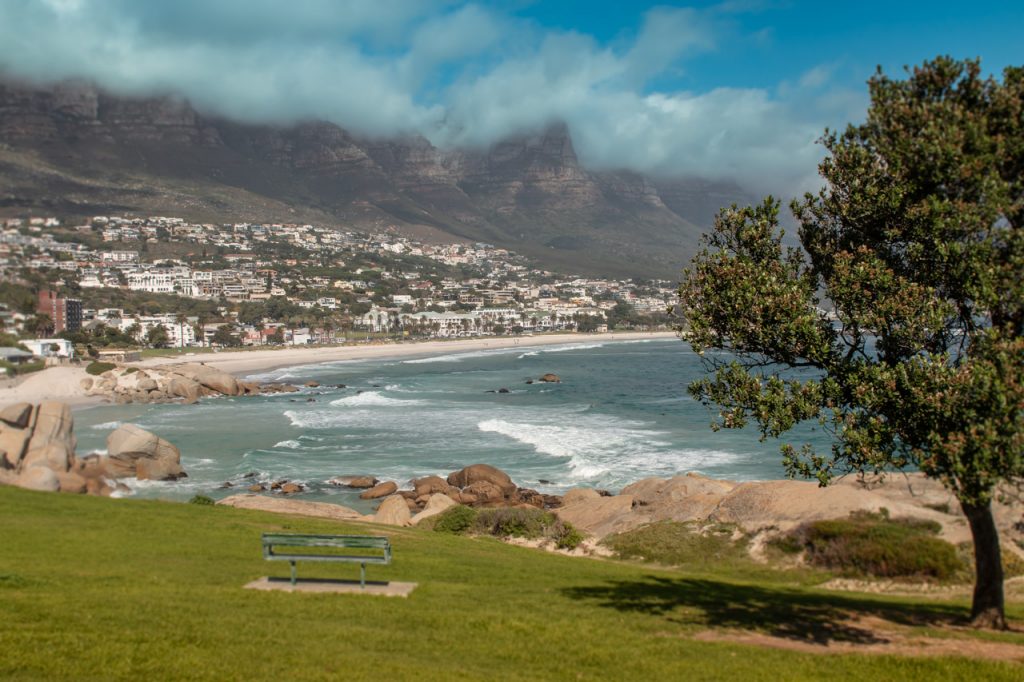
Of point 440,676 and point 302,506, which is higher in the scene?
point 440,676

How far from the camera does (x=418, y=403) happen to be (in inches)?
2484

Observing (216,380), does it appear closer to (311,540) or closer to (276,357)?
(276,357)

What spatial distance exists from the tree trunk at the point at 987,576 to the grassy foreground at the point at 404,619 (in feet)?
1.94

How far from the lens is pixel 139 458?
35969 millimetres

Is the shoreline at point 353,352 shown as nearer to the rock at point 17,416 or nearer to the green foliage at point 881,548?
the rock at point 17,416

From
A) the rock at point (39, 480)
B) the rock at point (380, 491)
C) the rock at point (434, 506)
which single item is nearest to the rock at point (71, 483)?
the rock at point (39, 480)

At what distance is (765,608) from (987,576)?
2.91 meters

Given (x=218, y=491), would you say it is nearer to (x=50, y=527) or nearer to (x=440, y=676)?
(x=50, y=527)

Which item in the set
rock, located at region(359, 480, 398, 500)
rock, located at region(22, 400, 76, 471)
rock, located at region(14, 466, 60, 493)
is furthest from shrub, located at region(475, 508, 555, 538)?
rock, located at region(22, 400, 76, 471)

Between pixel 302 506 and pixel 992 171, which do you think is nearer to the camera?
pixel 992 171

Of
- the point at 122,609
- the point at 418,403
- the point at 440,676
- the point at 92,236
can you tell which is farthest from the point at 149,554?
the point at 92,236

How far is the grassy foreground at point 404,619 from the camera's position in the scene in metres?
8.11

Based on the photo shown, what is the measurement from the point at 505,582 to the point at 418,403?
5021 cm

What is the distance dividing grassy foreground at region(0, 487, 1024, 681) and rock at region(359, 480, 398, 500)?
662 inches
